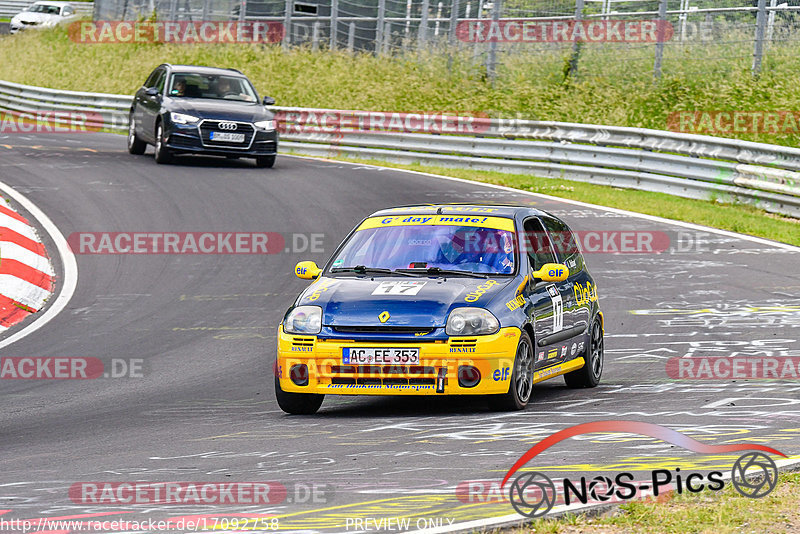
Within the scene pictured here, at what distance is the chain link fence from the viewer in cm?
2503

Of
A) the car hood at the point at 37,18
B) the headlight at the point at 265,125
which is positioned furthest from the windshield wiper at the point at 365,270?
the car hood at the point at 37,18

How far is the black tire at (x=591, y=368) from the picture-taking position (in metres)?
10.2

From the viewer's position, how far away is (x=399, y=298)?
8.59 m

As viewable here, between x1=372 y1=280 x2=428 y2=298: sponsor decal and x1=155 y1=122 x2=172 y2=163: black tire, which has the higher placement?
x1=372 y1=280 x2=428 y2=298: sponsor decal

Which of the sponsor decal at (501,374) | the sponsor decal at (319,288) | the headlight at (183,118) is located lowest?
the sponsor decal at (501,374)

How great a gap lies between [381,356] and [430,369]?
13.3 inches

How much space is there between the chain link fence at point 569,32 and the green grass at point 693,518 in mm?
20086

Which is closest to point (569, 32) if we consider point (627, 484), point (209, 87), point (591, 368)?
point (209, 87)

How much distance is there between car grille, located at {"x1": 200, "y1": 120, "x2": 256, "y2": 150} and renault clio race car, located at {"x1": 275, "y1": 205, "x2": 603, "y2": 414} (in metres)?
13.3

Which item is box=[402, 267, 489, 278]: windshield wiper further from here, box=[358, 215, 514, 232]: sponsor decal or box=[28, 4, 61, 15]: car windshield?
box=[28, 4, 61, 15]: car windshield

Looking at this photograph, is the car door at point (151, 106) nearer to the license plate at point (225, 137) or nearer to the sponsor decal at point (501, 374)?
the license plate at point (225, 137)

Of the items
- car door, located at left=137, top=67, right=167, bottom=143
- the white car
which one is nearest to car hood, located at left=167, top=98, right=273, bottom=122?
car door, located at left=137, top=67, right=167, bottom=143

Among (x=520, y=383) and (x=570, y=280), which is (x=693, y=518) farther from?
(x=570, y=280)

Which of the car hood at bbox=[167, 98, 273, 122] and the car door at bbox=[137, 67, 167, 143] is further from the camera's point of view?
the car door at bbox=[137, 67, 167, 143]
